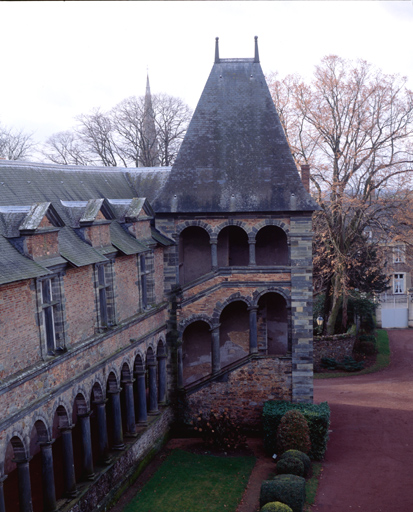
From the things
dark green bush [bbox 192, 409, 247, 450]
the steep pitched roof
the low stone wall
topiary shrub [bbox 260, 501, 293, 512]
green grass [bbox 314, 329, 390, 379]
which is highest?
the steep pitched roof

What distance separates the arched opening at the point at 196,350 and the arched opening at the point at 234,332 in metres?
0.69

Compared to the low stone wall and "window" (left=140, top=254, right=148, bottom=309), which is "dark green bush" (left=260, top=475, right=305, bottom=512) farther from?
the low stone wall

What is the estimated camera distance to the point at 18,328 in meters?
13.3

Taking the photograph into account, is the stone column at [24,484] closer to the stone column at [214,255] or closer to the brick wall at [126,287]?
the brick wall at [126,287]

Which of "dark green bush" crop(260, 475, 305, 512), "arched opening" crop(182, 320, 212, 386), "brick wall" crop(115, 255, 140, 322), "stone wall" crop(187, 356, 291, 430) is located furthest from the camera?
"arched opening" crop(182, 320, 212, 386)

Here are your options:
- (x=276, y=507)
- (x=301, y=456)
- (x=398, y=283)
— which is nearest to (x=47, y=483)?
(x=276, y=507)

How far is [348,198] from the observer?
3616 centimetres

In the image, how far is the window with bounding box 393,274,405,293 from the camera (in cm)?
5303

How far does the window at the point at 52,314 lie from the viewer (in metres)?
14.6

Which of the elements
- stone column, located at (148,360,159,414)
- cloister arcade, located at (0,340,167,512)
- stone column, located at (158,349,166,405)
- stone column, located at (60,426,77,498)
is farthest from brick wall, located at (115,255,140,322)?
stone column, located at (60,426,77,498)

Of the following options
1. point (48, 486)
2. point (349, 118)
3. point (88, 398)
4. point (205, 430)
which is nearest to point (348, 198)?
point (349, 118)

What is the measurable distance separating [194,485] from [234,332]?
Result: 812cm

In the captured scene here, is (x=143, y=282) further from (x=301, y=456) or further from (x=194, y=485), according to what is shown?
(x=301, y=456)

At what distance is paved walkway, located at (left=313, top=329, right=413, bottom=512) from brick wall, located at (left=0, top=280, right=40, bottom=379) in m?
10.2
